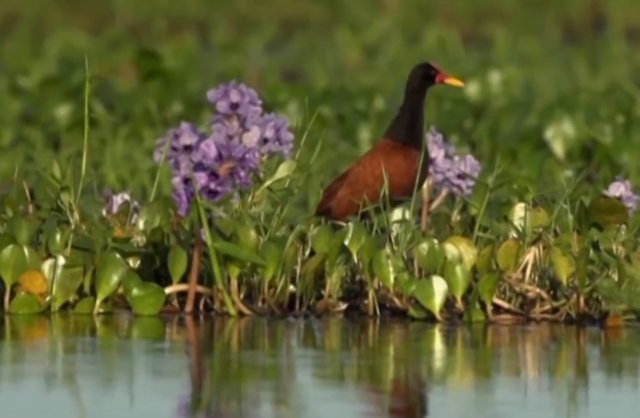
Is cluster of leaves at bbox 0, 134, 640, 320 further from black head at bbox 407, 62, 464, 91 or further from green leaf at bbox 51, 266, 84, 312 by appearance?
black head at bbox 407, 62, 464, 91

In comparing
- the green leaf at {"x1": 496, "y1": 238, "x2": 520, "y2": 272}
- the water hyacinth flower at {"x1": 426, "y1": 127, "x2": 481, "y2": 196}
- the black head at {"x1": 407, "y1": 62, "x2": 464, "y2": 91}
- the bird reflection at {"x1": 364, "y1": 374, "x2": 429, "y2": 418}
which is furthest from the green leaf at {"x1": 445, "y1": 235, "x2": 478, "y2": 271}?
the black head at {"x1": 407, "y1": 62, "x2": 464, "y2": 91}

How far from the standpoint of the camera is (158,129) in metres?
15.0

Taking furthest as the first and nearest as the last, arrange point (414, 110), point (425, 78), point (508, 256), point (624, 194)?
point (425, 78), point (414, 110), point (624, 194), point (508, 256)

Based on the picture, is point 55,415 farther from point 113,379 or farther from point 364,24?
point 364,24

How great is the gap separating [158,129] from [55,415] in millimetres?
7921

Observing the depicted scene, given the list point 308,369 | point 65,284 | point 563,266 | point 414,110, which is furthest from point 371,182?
point 308,369

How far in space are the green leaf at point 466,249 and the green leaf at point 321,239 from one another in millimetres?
433

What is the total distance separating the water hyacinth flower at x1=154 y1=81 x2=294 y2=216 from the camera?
938 centimetres

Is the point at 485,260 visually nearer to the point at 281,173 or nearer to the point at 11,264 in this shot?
the point at 281,173

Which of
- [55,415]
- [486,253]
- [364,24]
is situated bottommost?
[55,415]

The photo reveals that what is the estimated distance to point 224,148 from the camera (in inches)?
370

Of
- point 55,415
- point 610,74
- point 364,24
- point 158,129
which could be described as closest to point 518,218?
point 55,415

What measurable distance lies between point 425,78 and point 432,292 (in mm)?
2507

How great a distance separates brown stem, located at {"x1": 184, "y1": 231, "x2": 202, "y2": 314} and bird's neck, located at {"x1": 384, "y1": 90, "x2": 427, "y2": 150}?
1.90 metres
